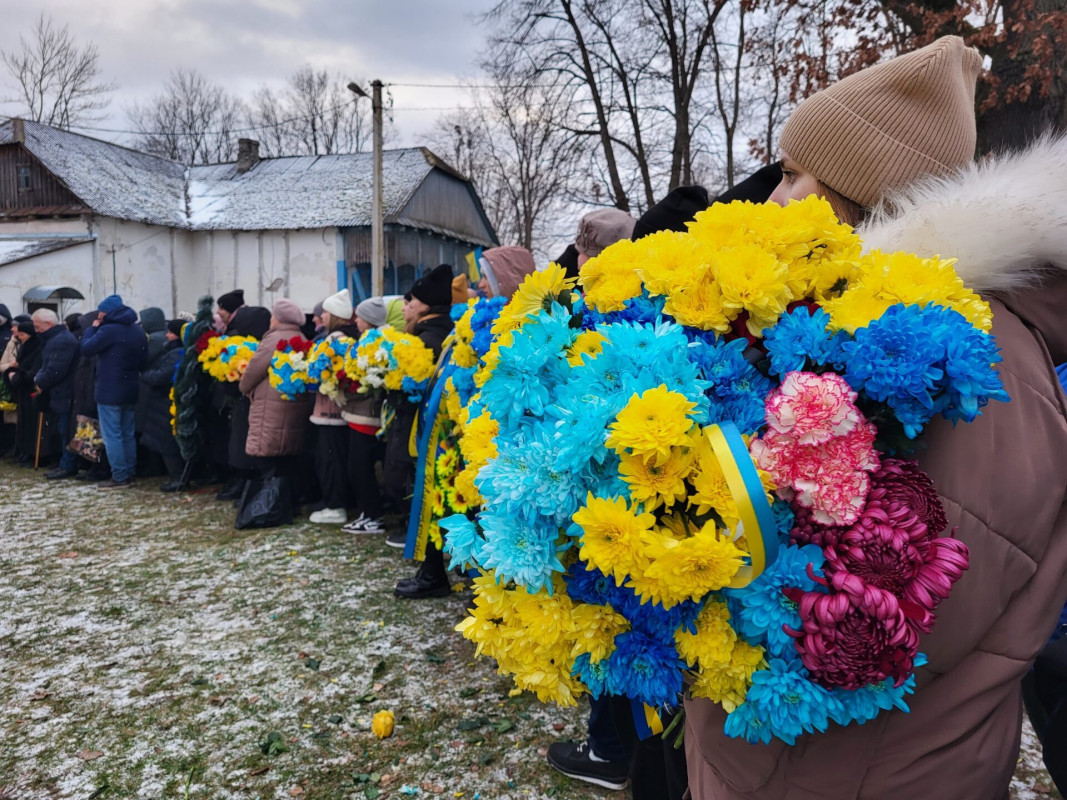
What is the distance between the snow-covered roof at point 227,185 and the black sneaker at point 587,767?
22.3 meters

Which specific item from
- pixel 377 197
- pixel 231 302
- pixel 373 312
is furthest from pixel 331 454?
pixel 377 197

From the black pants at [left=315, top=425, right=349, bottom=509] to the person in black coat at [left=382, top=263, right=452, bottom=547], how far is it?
1047mm

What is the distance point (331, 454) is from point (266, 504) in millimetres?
745

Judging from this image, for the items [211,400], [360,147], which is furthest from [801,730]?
[360,147]

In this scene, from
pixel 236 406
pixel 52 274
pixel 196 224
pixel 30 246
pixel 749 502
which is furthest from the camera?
pixel 196 224

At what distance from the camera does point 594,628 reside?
123cm

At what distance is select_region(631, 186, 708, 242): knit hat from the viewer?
7.06 ft

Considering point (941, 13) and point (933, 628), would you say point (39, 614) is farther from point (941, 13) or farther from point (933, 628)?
point (941, 13)

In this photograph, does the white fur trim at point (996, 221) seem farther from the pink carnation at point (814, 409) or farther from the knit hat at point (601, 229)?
the knit hat at point (601, 229)

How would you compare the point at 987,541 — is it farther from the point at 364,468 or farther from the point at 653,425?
the point at 364,468

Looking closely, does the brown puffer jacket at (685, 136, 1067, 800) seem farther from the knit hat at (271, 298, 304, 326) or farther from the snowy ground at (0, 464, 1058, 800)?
the knit hat at (271, 298, 304, 326)

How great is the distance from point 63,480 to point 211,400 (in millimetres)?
2546

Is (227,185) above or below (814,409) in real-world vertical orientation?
above

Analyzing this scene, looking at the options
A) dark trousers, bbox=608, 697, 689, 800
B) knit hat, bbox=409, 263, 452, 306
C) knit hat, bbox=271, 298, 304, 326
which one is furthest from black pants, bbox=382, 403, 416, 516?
dark trousers, bbox=608, 697, 689, 800
